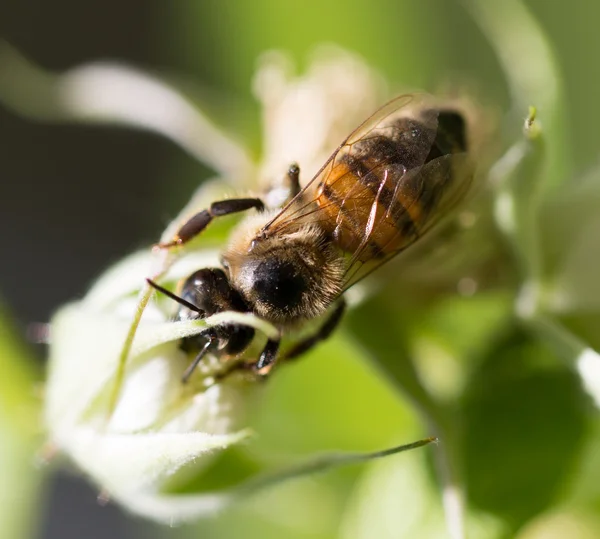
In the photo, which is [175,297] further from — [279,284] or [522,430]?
[522,430]

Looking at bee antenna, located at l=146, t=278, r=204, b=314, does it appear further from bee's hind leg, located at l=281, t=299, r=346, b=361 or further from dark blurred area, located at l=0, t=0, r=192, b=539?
dark blurred area, located at l=0, t=0, r=192, b=539

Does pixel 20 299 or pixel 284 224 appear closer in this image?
pixel 284 224

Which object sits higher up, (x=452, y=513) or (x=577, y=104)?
(x=577, y=104)

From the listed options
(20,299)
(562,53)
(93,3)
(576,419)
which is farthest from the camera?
(93,3)

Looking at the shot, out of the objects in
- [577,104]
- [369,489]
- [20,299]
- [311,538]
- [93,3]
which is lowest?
[20,299]

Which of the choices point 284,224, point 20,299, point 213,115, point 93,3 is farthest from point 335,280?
point 93,3

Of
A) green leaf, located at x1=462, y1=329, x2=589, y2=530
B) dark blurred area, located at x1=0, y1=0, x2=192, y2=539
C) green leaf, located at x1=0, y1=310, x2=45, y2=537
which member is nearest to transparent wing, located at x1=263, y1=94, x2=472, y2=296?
green leaf, located at x1=462, y1=329, x2=589, y2=530

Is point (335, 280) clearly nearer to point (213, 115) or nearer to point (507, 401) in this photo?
point (507, 401)

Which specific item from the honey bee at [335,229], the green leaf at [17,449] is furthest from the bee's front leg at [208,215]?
the green leaf at [17,449]

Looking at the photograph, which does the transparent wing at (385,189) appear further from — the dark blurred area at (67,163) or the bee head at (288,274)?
the dark blurred area at (67,163)
